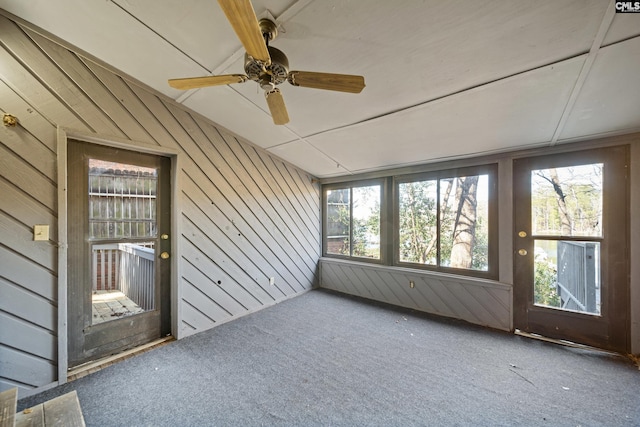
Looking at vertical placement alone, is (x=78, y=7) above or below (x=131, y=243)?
above

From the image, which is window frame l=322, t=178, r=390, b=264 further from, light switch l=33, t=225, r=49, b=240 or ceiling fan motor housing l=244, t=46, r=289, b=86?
light switch l=33, t=225, r=49, b=240

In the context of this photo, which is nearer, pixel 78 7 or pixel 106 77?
pixel 78 7

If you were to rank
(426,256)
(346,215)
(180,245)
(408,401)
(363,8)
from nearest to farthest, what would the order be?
1. (363,8)
2. (408,401)
3. (180,245)
4. (426,256)
5. (346,215)

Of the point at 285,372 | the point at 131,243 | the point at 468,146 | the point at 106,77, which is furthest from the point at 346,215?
the point at 106,77

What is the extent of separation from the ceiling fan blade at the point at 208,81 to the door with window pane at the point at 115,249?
1409 millimetres

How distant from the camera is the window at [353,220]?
433 cm

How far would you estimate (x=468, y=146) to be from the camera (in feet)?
9.76

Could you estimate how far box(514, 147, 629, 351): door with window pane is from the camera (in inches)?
99.3

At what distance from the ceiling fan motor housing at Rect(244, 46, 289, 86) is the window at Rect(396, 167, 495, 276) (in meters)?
2.90

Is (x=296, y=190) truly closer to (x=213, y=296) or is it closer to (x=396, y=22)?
(x=213, y=296)

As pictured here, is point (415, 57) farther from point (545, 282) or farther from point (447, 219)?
point (545, 282)

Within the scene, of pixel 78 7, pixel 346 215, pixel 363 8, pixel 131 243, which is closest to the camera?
pixel 363 8

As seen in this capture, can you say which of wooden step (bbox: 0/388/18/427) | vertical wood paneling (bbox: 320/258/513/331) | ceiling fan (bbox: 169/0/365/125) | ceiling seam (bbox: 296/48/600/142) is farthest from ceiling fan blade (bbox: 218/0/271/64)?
vertical wood paneling (bbox: 320/258/513/331)

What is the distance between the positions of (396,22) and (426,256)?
10.3 ft
